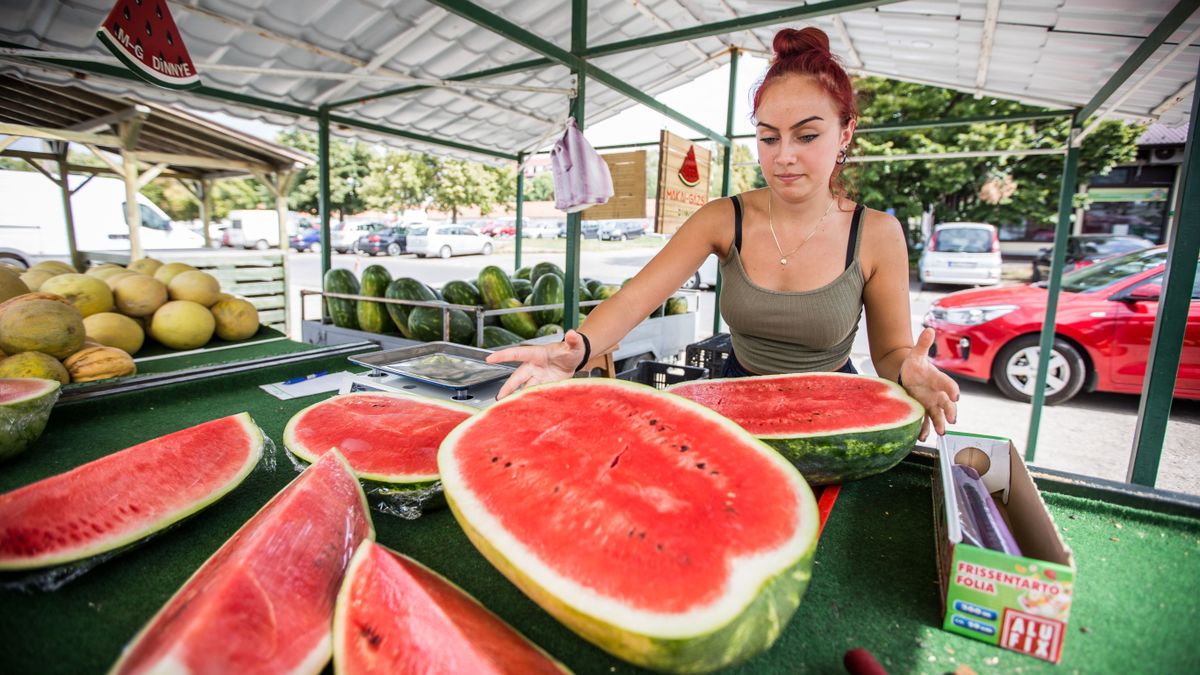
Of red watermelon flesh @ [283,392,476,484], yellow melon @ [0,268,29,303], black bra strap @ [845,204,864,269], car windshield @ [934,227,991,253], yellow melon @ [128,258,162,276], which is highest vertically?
car windshield @ [934,227,991,253]

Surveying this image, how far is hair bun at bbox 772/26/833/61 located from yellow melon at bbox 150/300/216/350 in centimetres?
332

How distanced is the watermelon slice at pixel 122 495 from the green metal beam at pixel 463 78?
3.97m

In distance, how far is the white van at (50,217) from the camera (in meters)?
13.9

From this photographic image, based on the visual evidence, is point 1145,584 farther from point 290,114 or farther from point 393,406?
point 290,114

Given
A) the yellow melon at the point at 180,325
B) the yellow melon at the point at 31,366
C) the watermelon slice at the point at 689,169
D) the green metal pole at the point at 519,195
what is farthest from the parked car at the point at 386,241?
the yellow melon at the point at 31,366

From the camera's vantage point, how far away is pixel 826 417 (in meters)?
1.34

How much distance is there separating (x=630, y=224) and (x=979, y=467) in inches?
1425

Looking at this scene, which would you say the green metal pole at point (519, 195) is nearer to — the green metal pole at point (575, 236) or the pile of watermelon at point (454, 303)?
the pile of watermelon at point (454, 303)

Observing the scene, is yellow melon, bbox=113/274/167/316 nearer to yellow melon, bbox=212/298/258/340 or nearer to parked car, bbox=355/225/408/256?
yellow melon, bbox=212/298/258/340

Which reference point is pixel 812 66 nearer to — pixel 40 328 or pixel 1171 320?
pixel 1171 320

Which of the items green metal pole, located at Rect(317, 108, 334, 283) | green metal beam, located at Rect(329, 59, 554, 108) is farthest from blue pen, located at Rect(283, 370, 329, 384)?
green metal pole, located at Rect(317, 108, 334, 283)

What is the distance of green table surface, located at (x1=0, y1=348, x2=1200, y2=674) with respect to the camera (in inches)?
32.5

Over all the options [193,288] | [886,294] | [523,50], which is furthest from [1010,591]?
[523,50]

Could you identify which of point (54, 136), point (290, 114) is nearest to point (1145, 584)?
point (290, 114)
